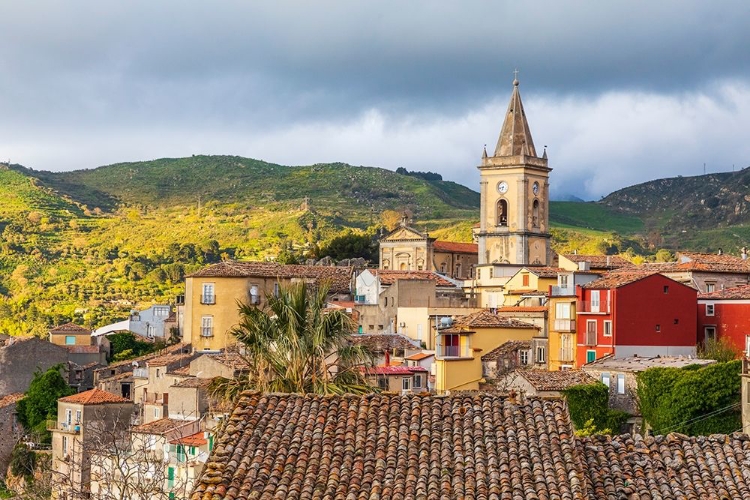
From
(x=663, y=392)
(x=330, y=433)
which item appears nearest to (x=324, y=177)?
(x=663, y=392)

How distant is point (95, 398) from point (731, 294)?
2611cm

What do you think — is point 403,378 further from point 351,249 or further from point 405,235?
point 351,249

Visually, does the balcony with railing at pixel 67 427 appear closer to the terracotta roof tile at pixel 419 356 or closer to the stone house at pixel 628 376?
the terracotta roof tile at pixel 419 356

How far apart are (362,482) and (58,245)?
13234 centimetres

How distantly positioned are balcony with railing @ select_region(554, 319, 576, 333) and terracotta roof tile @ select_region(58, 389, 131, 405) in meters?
18.3

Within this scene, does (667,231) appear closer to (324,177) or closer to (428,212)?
(428,212)

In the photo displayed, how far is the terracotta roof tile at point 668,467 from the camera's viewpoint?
17.9 meters

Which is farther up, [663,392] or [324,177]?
[324,177]

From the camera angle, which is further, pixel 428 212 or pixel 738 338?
pixel 428 212

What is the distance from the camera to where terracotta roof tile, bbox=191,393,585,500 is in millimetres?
16266

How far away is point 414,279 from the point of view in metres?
75.6

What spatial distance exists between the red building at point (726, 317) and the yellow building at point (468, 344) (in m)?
6.96

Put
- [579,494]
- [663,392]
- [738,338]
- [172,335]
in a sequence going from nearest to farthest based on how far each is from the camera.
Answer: [579,494] < [663,392] < [738,338] < [172,335]

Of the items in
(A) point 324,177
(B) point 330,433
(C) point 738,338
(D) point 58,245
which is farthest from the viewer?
(A) point 324,177
